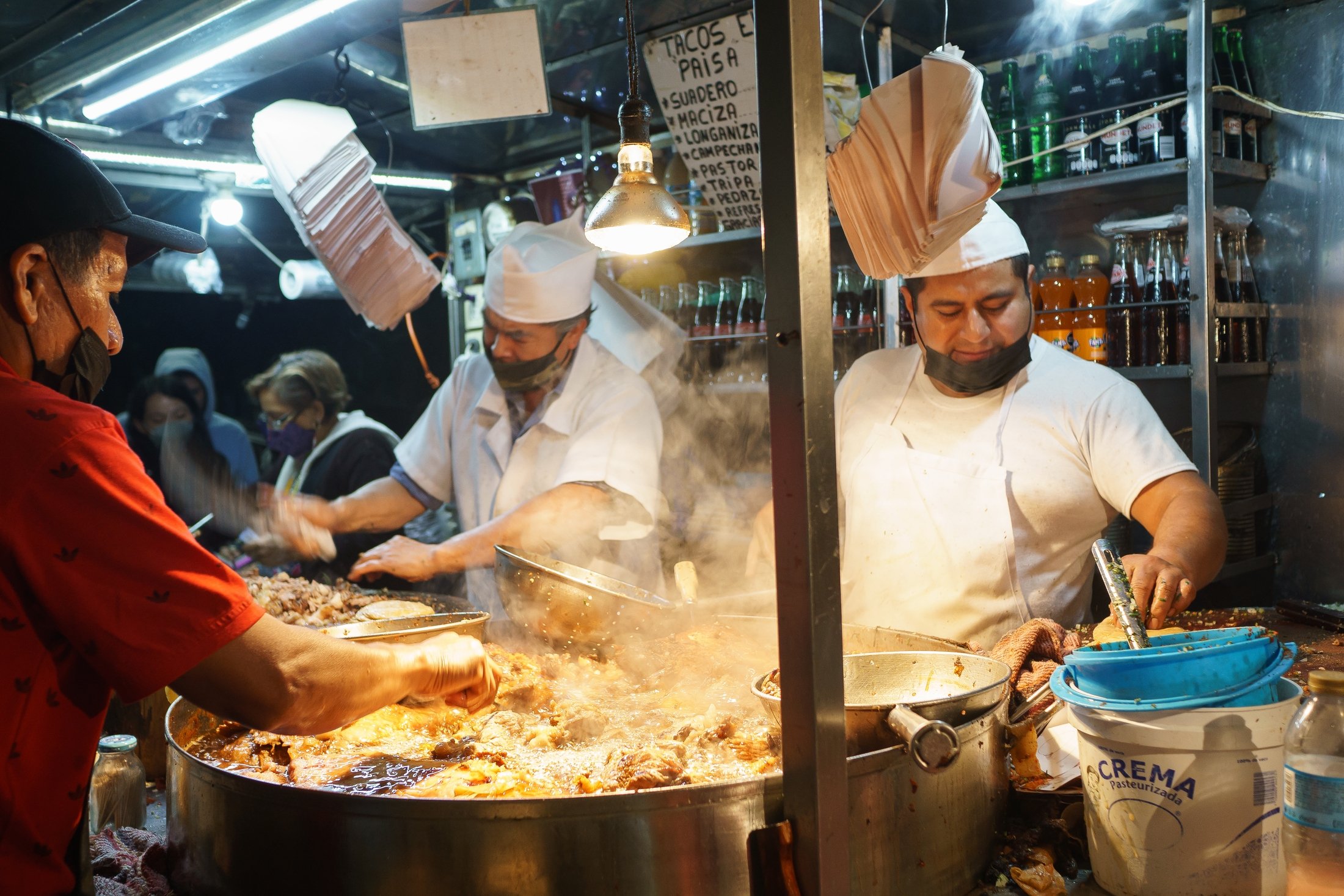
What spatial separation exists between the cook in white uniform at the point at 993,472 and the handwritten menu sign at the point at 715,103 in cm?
121

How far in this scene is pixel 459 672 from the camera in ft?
5.12

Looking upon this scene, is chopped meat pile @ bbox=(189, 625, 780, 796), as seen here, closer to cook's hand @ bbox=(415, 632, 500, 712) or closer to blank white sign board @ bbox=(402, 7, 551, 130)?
cook's hand @ bbox=(415, 632, 500, 712)

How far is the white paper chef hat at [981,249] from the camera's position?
287cm

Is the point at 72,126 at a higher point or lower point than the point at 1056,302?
higher

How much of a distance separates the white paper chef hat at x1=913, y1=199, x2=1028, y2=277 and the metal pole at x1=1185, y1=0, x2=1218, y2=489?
34.7 inches

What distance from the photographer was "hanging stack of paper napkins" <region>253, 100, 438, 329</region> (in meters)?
3.62

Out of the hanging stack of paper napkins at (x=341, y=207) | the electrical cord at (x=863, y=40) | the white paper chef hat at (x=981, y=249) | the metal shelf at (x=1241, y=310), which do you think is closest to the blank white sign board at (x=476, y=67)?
the hanging stack of paper napkins at (x=341, y=207)

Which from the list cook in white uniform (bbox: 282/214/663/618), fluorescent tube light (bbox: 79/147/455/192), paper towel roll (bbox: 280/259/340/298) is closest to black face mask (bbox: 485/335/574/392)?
cook in white uniform (bbox: 282/214/663/618)

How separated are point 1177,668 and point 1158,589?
0.94 m

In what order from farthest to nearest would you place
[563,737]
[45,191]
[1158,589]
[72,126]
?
[72,126]
[1158,589]
[563,737]
[45,191]

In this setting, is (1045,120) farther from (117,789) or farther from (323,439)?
(323,439)

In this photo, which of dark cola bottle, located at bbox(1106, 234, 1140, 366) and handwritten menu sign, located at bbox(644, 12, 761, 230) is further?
handwritten menu sign, located at bbox(644, 12, 761, 230)

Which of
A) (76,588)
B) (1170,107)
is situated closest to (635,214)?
(76,588)

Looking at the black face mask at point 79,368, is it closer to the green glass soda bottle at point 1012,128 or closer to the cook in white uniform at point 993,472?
the cook in white uniform at point 993,472
